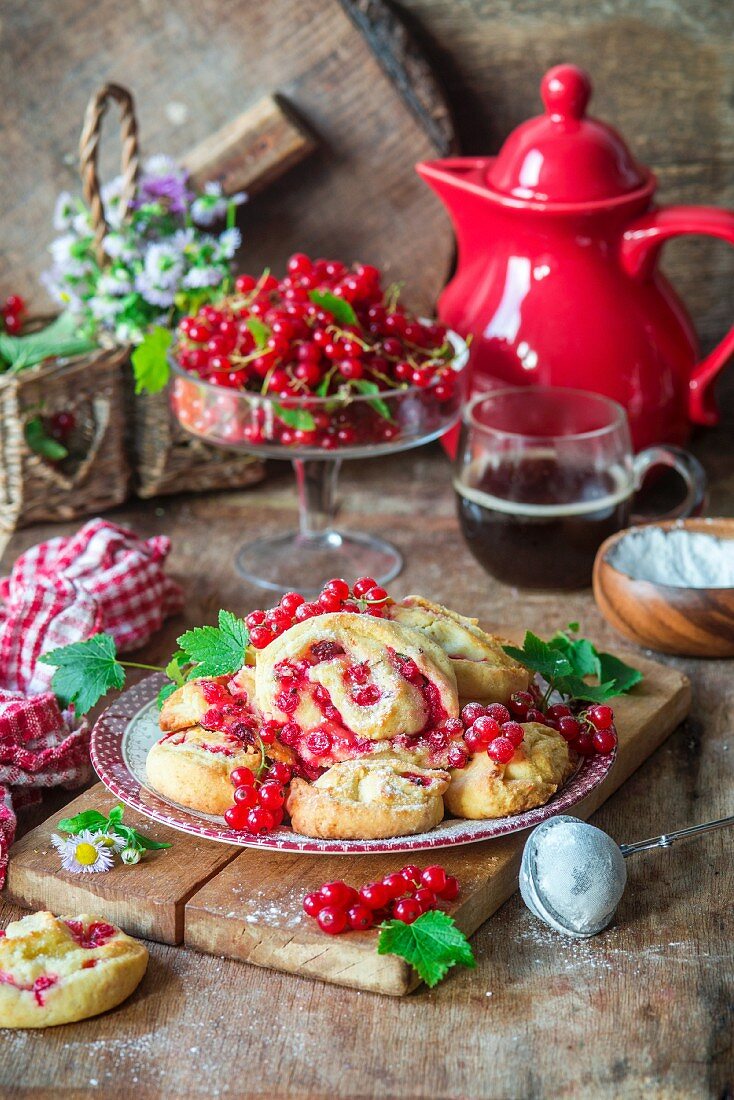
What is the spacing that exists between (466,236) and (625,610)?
600mm

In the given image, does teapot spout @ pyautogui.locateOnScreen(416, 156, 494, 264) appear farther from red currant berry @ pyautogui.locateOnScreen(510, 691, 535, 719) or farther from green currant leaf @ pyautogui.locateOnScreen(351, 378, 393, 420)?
red currant berry @ pyautogui.locateOnScreen(510, 691, 535, 719)

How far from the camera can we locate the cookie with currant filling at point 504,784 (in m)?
0.90

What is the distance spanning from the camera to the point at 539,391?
1450 millimetres

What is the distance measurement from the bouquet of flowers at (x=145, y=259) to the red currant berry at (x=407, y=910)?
935 mm

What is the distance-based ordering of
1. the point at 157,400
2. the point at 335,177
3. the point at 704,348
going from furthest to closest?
the point at 704,348 → the point at 335,177 → the point at 157,400

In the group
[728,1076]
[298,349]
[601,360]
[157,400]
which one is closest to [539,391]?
[601,360]

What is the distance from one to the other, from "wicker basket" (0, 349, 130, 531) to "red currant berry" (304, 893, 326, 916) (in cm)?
88

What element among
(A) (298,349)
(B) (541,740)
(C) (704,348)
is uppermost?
(A) (298,349)

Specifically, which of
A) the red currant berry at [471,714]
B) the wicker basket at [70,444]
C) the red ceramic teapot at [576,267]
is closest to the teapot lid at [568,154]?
the red ceramic teapot at [576,267]

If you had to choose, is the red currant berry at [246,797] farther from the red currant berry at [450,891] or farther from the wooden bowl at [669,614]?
the wooden bowl at [669,614]

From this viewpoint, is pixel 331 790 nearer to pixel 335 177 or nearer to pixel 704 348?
pixel 335 177

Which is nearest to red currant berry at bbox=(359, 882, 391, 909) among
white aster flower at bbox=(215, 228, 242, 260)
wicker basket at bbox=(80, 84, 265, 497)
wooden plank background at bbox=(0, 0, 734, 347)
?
wicker basket at bbox=(80, 84, 265, 497)

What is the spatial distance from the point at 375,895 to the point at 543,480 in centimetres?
64

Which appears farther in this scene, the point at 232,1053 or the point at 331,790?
the point at 331,790
